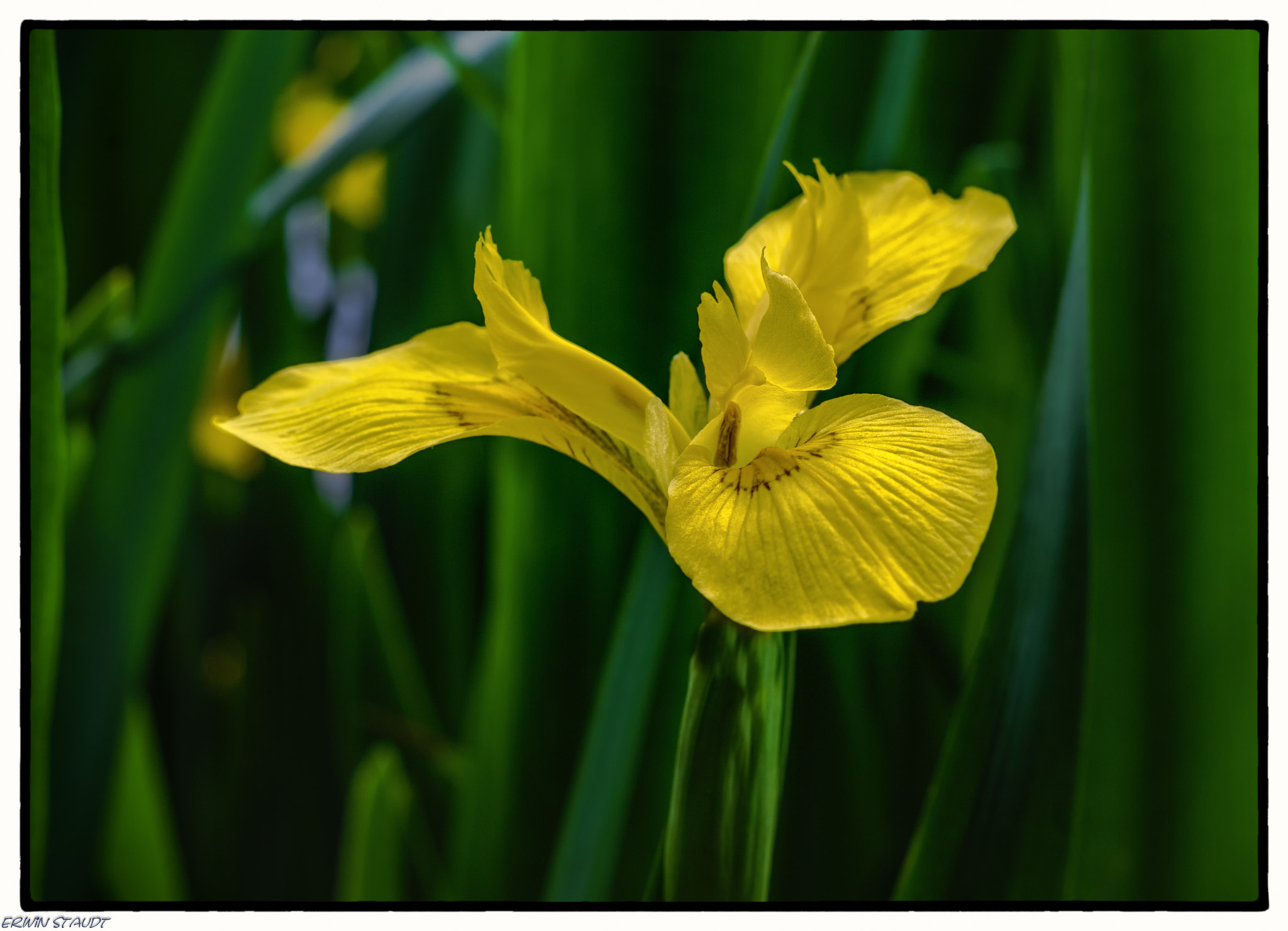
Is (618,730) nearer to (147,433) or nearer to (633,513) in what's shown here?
(633,513)

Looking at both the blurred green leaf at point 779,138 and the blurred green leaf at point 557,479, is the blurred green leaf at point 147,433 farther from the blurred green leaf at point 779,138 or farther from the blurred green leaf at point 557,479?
the blurred green leaf at point 779,138

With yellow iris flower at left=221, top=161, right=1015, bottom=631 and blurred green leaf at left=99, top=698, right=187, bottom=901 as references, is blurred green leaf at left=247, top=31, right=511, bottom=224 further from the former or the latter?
blurred green leaf at left=99, top=698, right=187, bottom=901

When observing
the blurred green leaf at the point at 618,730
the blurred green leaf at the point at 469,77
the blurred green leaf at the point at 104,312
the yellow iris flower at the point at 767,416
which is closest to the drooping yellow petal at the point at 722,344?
the yellow iris flower at the point at 767,416

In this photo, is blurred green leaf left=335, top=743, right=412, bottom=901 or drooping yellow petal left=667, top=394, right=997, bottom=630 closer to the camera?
drooping yellow petal left=667, top=394, right=997, bottom=630

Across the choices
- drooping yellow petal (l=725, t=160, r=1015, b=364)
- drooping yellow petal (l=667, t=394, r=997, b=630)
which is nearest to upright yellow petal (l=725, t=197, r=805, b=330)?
drooping yellow petal (l=725, t=160, r=1015, b=364)

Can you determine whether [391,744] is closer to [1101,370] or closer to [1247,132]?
[1101,370]

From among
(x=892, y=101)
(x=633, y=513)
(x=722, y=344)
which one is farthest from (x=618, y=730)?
(x=892, y=101)

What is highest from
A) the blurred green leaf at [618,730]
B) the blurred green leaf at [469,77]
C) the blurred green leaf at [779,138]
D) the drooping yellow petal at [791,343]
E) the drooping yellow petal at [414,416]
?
the blurred green leaf at [469,77]
